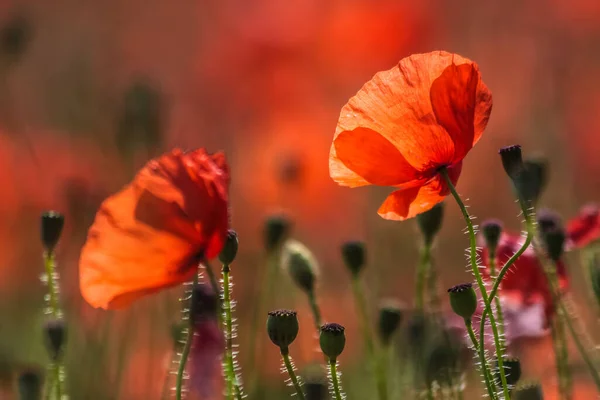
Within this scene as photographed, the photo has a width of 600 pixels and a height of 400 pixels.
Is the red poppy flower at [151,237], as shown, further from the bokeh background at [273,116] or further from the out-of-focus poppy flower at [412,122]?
the bokeh background at [273,116]

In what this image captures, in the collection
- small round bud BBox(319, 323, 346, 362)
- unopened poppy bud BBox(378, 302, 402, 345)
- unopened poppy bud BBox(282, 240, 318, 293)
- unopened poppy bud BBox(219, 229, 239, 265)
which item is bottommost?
small round bud BBox(319, 323, 346, 362)

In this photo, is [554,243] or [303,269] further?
[303,269]

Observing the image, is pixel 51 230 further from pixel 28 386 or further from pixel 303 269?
pixel 303 269

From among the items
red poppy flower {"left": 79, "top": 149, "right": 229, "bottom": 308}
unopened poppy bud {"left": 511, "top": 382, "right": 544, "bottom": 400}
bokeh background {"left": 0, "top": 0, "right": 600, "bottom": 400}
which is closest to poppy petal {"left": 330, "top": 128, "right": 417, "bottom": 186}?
red poppy flower {"left": 79, "top": 149, "right": 229, "bottom": 308}

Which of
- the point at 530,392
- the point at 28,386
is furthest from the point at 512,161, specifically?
the point at 28,386

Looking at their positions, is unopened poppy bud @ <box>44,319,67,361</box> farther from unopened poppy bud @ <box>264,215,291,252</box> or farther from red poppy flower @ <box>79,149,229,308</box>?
unopened poppy bud @ <box>264,215,291,252</box>

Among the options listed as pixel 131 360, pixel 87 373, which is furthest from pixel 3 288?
pixel 87 373
